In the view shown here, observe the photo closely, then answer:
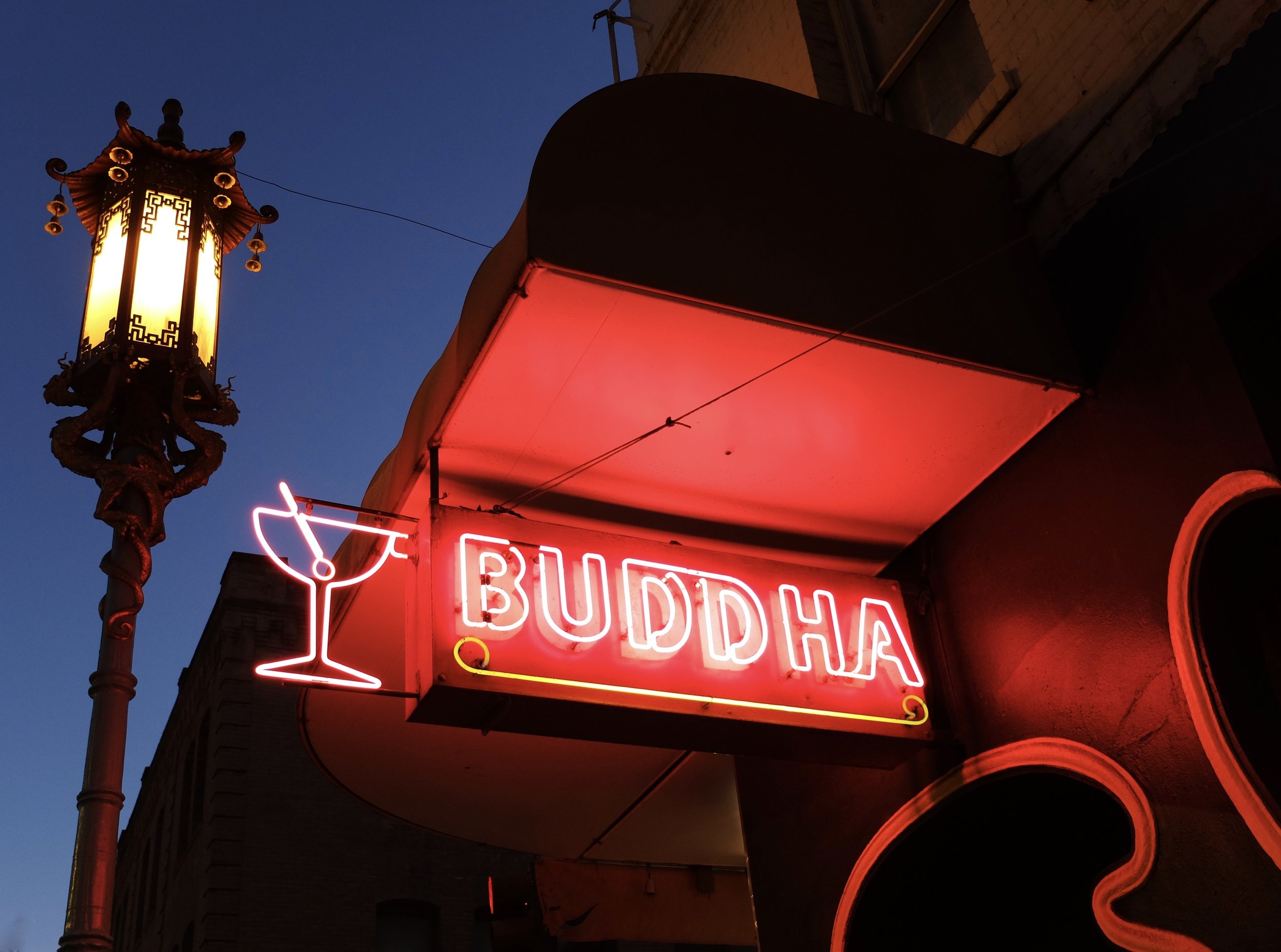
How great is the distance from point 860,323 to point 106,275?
3.43 metres

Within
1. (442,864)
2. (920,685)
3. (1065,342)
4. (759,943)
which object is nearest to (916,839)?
(920,685)

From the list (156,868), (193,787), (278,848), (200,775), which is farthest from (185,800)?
(278,848)

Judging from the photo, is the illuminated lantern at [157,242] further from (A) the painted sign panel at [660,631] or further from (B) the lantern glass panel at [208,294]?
(A) the painted sign panel at [660,631]

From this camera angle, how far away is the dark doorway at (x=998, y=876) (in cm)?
600

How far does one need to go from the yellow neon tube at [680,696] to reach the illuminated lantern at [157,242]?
5.37 feet

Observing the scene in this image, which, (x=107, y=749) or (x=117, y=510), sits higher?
(x=117, y=510)

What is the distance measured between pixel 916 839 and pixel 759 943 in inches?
62.4

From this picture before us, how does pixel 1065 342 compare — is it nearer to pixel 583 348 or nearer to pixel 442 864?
pixel 583 348

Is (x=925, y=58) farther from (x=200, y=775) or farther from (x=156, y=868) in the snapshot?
(x=156, y=868)

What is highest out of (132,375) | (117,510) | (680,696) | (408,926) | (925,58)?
(925,58)

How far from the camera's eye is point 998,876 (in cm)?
644

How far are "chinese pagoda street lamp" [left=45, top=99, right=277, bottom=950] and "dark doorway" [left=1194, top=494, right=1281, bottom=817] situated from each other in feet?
13.4

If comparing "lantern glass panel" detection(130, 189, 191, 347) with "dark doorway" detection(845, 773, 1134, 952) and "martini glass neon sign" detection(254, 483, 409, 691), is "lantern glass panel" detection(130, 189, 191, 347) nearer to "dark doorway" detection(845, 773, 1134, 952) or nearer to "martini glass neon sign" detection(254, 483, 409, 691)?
"martini glass neon sign" detection(254, 483, 409, 691)

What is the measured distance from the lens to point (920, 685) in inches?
231
